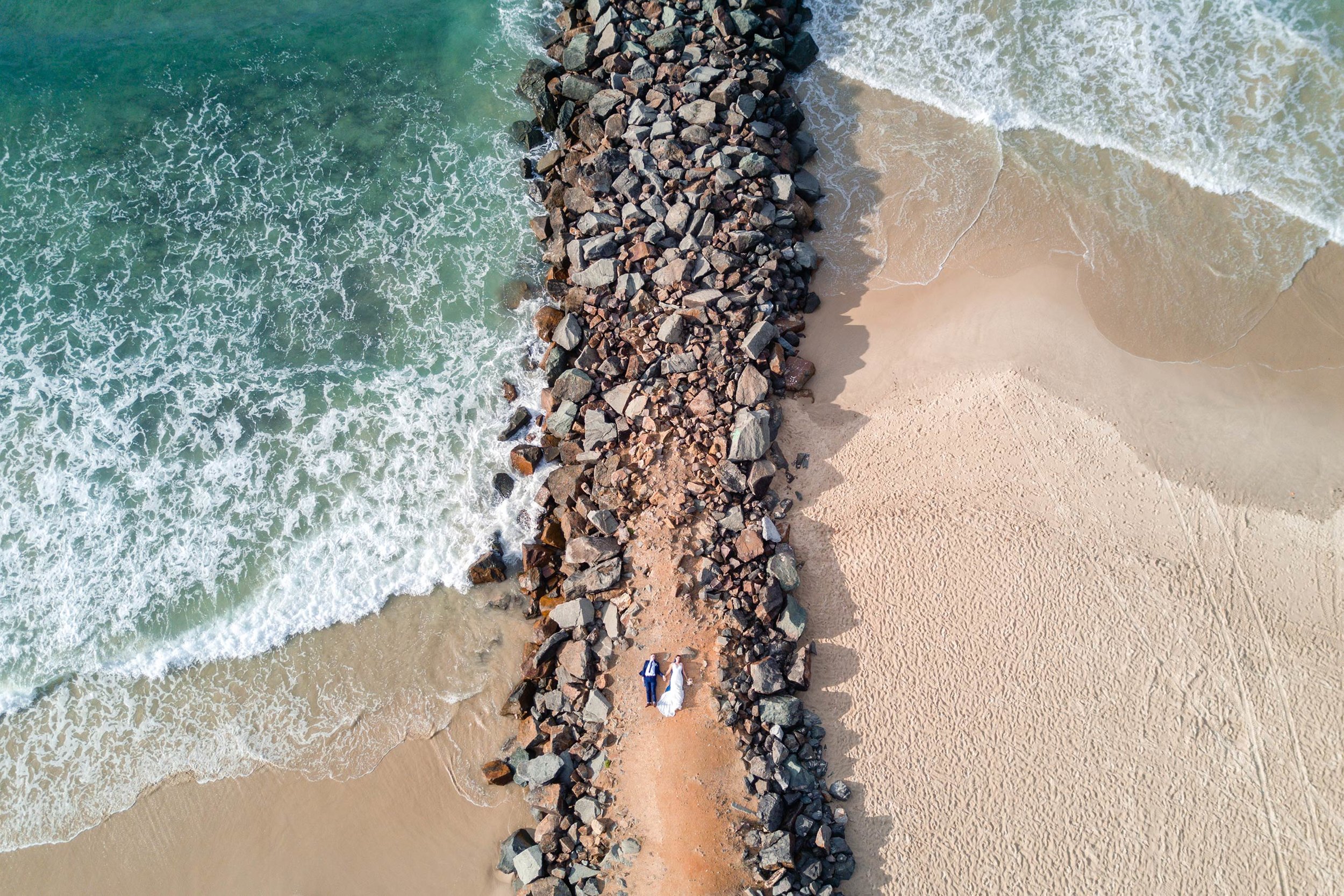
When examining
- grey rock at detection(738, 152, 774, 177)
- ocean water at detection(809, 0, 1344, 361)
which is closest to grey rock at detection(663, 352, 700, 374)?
grey rock at detection(738, 152, 774, 177)

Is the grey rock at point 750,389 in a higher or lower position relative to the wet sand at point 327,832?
higher

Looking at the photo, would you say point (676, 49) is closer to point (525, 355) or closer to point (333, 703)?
point (525, 355)

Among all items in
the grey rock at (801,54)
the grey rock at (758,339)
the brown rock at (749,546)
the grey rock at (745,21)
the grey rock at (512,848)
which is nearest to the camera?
the grey rock at (512,848)

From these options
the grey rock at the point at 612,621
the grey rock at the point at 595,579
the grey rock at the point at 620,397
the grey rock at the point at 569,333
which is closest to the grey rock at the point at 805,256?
the grey rock at the point at 620,397

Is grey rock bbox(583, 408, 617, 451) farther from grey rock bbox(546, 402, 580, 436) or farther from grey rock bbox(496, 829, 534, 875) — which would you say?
grey rock bbox(496, 829, 534, 875)

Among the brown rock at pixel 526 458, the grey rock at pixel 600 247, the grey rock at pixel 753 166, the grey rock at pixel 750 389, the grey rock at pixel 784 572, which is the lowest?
the brown rock at pixel 526 458

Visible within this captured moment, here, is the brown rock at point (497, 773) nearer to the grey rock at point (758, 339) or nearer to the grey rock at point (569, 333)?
the grey rock at point (569, 333)

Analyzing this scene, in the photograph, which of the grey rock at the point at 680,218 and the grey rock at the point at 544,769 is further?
the grey rock at the point at 680,218
